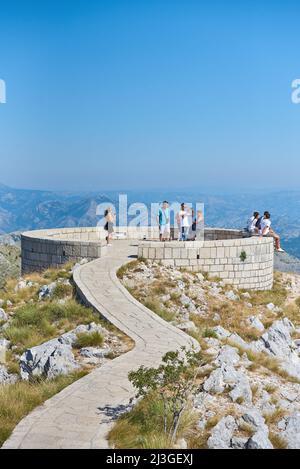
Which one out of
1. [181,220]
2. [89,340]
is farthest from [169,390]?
[181,220]

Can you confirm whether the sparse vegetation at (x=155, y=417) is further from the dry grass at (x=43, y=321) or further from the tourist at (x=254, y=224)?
the tourist at (x=254, y=224)

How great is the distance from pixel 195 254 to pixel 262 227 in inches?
178

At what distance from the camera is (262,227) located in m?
20.0

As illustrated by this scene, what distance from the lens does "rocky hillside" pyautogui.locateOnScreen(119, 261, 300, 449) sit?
6.05 meters

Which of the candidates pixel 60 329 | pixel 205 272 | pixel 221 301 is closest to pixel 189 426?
pixel 60 329

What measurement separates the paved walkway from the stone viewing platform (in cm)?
371

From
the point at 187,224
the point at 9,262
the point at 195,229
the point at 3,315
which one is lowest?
the point at 9,262

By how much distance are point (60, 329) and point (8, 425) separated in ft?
15.8

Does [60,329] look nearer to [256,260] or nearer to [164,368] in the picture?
[164,368]

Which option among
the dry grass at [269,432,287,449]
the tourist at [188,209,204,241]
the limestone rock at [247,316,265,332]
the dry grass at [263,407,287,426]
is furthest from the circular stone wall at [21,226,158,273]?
the dry grass at [269,432,287,449]

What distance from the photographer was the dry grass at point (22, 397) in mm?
6250

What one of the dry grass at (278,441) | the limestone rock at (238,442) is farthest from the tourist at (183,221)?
the limestone rock at (238,442)

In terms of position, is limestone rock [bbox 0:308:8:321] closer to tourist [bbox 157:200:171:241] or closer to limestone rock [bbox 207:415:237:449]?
limestone rock [bbox 207:415:237:449]

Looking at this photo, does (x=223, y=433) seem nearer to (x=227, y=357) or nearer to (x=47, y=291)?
(x=227, y=357)
